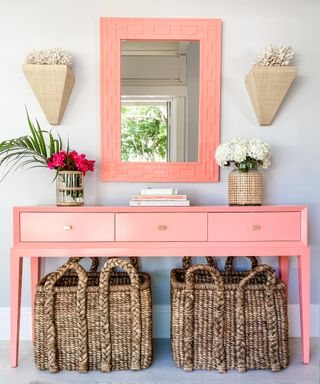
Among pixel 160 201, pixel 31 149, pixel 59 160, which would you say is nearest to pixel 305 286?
pixel 160 201

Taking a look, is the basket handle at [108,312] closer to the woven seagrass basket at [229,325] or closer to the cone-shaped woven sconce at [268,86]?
the woven seagrass basket at [229,325]

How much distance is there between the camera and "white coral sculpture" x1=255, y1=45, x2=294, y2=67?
2.21 metres

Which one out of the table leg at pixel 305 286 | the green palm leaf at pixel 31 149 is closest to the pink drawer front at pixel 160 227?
the table leg at pixel 305 286

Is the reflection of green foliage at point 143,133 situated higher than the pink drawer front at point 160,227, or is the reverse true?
the reflection of green foliage at point 143,133

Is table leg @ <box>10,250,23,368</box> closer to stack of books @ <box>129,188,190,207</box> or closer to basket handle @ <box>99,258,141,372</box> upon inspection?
basket handle @ <box>99,258,141,372</box>

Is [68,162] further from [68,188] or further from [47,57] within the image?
[47,57]

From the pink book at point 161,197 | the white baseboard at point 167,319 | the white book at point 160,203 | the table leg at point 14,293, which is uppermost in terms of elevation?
the pink book at point 161,197

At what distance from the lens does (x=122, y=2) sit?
234 cm

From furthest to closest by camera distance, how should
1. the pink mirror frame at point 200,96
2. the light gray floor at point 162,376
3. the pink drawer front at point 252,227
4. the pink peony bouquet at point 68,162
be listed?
the pink mirror frame at point 200,96 → the pink peony bouquet at point 68,162 → the pink drawer front at point 252,227 → the light gray floor at point 162,376

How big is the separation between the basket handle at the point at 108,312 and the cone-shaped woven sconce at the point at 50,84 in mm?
994

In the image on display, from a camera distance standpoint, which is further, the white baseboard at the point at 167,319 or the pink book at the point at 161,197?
the white baseboard at the point at 167,319

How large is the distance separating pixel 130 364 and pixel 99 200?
96cm

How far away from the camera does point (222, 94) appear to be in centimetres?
238

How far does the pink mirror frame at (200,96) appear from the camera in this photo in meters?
2.33
